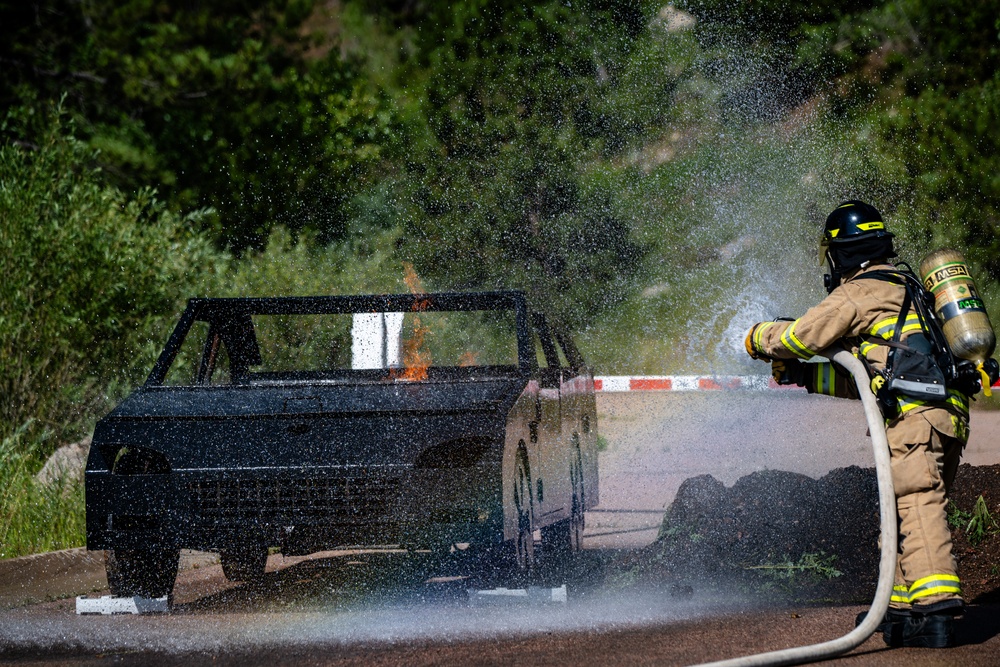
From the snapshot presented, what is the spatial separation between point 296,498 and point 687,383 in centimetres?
572

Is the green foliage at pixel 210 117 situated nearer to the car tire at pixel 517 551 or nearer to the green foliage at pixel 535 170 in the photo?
the green foliage at pixel 535 170

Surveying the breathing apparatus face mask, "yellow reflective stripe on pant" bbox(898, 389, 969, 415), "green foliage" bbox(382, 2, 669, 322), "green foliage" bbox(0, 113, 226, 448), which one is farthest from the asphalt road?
"green foliage" bbox(382, 2, 669, 322)

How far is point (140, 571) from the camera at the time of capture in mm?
6797

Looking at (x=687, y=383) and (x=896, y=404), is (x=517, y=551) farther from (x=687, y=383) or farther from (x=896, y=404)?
(x=687, y=383)

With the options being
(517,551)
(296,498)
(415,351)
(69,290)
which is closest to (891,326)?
(517,551)

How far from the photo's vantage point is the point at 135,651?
5703 millimetres

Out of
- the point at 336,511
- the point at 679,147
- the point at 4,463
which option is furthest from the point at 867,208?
the point at 679,147

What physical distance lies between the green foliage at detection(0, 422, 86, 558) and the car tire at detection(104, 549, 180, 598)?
1967 mm

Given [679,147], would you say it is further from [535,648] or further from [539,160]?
[535,648]

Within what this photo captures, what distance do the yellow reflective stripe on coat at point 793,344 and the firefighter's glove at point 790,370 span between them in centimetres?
17

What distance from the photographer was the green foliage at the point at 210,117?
24.6 meters

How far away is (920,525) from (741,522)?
7.29ft

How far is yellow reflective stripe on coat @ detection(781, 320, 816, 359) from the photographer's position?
561cm

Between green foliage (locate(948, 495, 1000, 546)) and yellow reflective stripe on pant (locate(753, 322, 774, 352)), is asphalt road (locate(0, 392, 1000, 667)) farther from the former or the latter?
yellow reflective stripe on pant (locate(753, 322, 774, 352))
